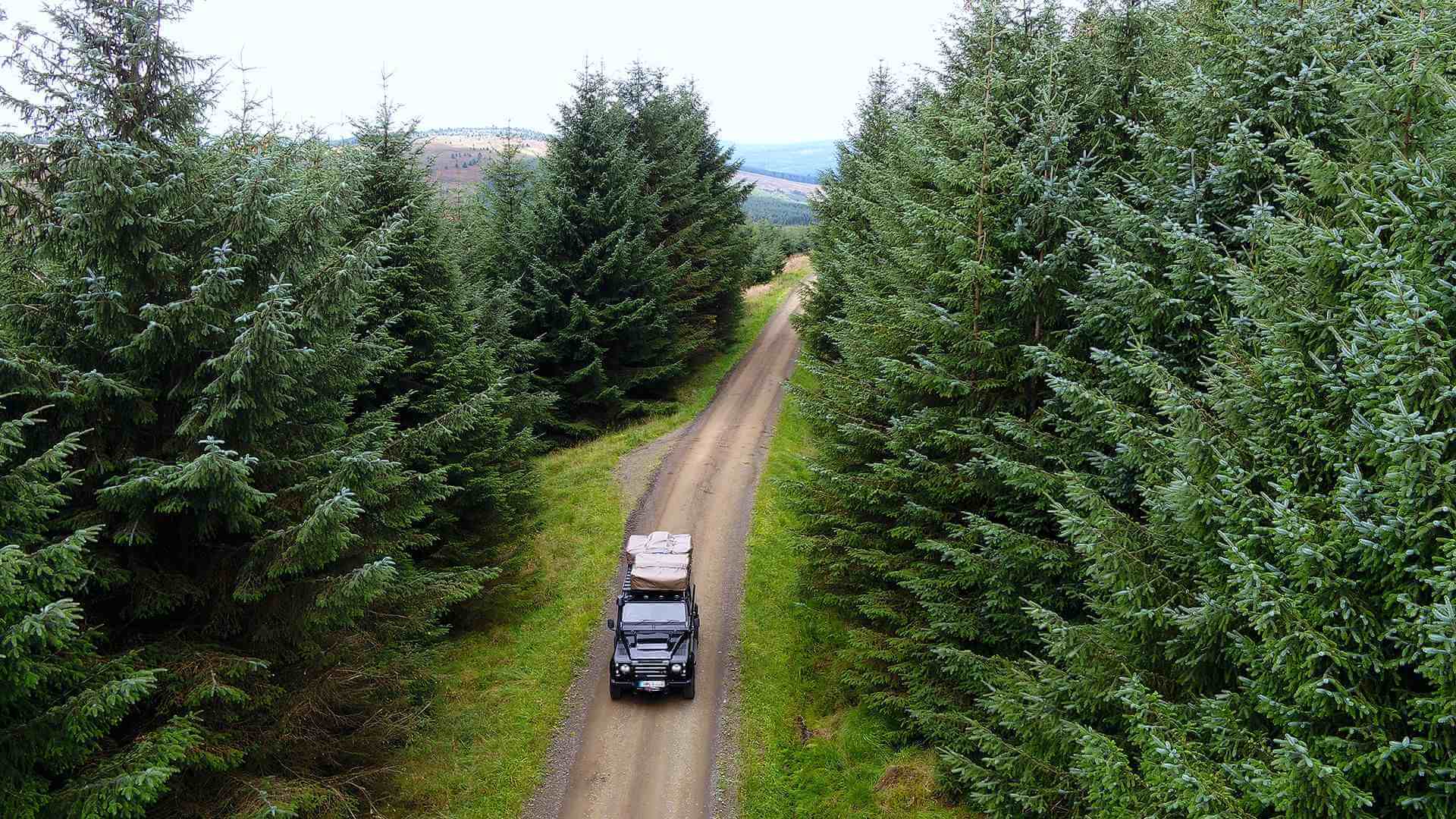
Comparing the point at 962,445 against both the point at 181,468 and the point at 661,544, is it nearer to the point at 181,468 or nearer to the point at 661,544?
the point at 661,544

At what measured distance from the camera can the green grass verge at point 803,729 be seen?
47.0ft

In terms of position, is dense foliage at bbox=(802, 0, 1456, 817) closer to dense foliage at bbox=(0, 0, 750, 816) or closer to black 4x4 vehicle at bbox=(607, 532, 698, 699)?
black 4x4 vehicle at bbox=(607, 532, 698, 699)

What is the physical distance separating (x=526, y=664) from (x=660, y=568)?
4311mm

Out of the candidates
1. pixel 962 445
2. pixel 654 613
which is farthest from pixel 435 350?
pixel 962 445

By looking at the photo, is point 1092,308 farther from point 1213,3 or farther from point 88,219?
point 88,219

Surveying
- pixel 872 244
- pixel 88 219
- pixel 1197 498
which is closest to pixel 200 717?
pixel 88 219

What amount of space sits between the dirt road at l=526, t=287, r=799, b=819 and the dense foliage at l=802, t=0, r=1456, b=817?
3756 millimetres

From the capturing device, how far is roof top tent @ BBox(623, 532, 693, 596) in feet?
60.6

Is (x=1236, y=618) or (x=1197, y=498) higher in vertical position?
(x=1197, y=498)

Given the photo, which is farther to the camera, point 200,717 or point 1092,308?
point 1092,308

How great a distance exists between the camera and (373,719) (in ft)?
41.8

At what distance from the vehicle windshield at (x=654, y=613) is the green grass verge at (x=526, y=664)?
2501mm

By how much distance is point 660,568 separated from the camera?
61.5 ft

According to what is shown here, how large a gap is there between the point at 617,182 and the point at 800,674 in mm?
21403
